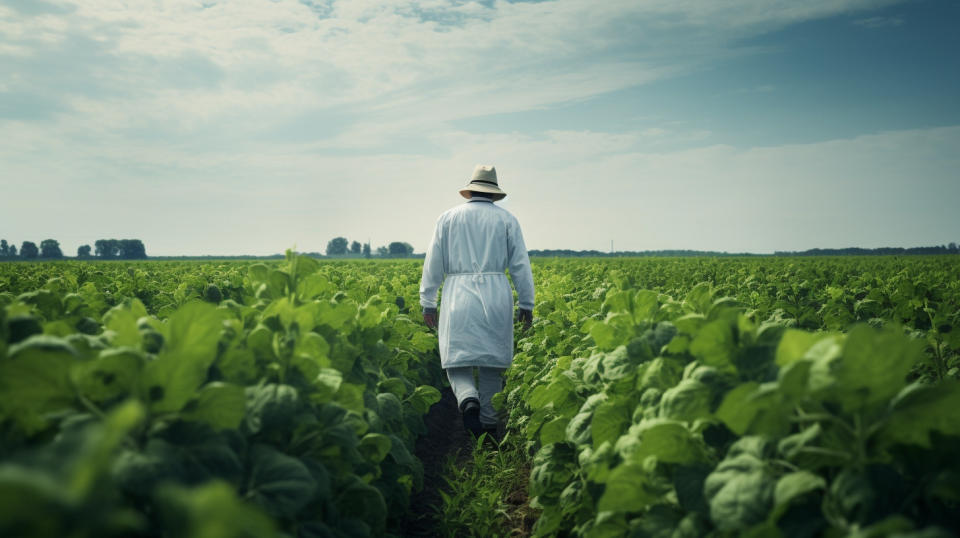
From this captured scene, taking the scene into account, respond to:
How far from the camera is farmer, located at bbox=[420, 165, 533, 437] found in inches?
225

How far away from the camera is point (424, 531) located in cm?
404

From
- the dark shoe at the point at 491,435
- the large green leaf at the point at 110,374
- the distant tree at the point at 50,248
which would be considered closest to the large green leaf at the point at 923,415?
the large green leaf at the point at 110,374

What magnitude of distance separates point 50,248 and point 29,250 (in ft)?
16.2

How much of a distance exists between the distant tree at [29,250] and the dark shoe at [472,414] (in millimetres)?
111241

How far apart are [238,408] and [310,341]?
0.56m

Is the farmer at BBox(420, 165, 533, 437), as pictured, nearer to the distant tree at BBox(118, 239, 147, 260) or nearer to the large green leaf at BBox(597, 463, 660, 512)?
the large green leaf at BBox(597, 463, 660, 512)

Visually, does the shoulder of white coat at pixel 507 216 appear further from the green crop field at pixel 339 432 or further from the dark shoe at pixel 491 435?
the green crop field at pixel 339 432

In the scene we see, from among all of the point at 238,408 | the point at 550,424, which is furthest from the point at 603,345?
the point at 238,408

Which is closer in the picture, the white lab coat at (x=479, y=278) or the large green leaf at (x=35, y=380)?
the large green leaf at (x=35, y=380)

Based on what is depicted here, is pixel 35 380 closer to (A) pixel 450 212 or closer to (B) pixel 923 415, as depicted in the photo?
(B) pixel 923 415

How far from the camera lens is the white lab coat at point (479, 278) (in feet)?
18.8

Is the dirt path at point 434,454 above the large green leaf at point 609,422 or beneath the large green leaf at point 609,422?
beneath

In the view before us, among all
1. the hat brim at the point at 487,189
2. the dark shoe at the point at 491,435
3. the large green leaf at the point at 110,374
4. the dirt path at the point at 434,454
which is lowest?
the dirt path at the point at 434,454

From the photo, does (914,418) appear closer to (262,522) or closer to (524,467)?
(262,522)
